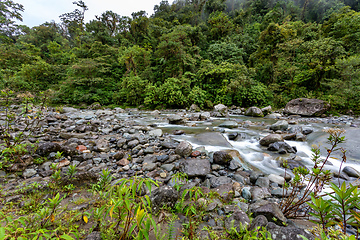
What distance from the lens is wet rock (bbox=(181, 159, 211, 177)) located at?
9.75 feet

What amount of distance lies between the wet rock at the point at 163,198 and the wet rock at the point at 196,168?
1.06 metres

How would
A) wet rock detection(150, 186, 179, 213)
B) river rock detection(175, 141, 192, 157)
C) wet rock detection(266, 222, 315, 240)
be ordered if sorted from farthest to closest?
river rock detection(175, 141, 192, 157), wet rock detection(150, 186, 179, 213), wet rock detection(266, 222, 315, 240)

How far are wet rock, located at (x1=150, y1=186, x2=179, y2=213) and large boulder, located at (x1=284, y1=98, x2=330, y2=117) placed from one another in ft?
42.6

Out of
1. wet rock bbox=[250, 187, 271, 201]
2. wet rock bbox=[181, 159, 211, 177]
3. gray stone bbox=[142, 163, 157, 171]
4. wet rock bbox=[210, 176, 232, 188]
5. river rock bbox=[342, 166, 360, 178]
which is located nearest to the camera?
wet rock bbox=[250, 187, 271, 201]

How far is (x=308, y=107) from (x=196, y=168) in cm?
1231

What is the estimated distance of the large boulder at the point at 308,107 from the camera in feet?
34.2

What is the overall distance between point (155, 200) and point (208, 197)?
84cm

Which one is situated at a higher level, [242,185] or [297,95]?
[297,95]

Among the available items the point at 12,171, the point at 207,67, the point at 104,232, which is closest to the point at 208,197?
the point at 104,232

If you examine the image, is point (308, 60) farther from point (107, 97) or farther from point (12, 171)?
point (107, 97)

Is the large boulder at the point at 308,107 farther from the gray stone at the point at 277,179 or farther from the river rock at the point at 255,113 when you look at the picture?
the gray stone at the point at 277,179

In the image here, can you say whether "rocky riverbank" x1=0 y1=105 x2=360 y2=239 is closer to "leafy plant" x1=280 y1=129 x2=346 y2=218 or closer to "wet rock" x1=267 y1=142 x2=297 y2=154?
"wet rock" x1=267 y1=142 x2=297 y2=154

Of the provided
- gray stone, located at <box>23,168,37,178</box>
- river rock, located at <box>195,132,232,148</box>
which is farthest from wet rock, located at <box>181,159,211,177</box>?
gray stone, located at <box>23,168,37,178</box>

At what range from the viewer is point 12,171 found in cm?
253
